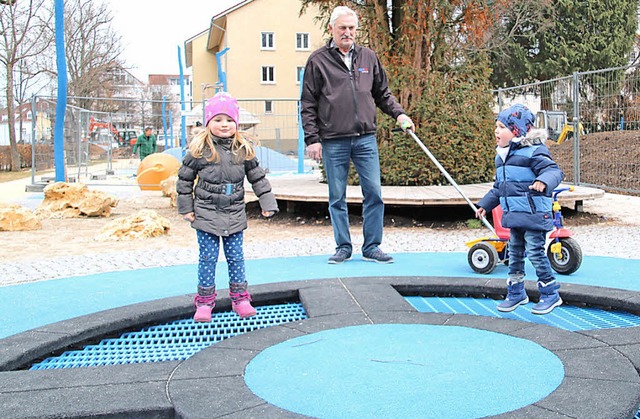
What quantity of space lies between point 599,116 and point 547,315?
26.2 ft

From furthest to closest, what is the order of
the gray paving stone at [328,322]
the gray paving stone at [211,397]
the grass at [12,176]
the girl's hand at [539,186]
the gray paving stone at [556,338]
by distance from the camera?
1. the grass at [12,176]
2. the girl's hand at [539,186]
3. the gray paving stone at [328,322]
4. the gray paving stone at [556,338]
5. the gray paving stone at [211,397]

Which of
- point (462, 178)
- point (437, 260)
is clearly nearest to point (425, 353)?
point (437, 260)

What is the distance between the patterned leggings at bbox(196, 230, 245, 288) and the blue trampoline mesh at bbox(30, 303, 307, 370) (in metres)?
0.25

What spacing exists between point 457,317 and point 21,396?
2.09 m

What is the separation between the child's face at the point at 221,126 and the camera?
12.5ft

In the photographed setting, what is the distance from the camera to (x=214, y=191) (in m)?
3.81

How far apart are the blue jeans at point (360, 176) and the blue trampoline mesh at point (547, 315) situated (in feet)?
4.36

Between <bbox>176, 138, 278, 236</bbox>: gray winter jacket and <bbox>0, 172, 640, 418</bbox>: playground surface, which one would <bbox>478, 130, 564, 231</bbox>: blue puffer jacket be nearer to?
<bbox>0, 172, 640, 418</bbox>: playground surface

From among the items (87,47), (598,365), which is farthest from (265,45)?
(598,365)

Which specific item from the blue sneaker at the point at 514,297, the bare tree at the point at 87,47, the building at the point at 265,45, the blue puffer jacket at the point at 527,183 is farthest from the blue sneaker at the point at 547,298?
the building at the point at 265,45

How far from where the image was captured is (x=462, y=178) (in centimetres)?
933

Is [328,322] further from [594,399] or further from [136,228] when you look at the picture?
[136,228]

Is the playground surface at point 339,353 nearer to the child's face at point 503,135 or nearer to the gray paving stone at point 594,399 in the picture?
the gray paving stone at point 594,399

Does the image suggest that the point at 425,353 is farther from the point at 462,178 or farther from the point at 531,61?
the point at 531,61
